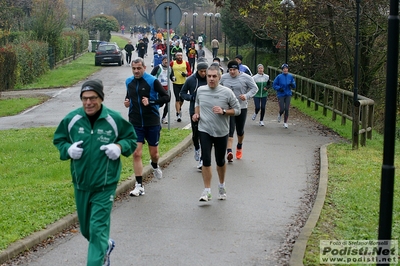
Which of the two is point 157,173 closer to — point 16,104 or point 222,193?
point 222,193

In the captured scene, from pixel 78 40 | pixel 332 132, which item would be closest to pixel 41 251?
pixel 332 132

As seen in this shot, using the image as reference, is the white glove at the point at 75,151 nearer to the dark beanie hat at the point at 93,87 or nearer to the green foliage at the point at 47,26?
the dark beanie hat at the point at 93,87

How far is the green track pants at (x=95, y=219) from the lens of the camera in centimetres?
629

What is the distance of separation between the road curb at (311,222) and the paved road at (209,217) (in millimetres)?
243

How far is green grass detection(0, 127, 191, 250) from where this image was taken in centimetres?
850

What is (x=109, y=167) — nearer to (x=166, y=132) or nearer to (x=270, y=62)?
(x=166, y=132)

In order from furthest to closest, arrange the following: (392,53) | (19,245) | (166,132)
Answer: (166,132)
(19,245)
(392,53)

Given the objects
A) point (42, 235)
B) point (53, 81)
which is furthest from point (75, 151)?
point (53, 81)

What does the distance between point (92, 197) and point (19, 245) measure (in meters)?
1.56

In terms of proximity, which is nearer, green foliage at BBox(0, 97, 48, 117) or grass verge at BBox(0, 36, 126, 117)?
green foliage at BBox(0, 97, 48, 117)

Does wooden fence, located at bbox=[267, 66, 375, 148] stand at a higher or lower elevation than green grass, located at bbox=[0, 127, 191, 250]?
higher

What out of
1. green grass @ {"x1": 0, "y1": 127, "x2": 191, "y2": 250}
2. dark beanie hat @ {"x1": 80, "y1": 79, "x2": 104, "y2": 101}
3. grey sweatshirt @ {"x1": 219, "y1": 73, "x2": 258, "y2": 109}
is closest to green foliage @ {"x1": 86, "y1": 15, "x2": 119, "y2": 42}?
green grass @ {"x1": 0, "y1": 127, "x2": 191, "y2": 250}

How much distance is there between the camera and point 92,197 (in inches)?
254

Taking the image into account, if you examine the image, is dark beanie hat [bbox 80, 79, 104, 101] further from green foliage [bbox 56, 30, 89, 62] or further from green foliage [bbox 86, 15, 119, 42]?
green foliage [bbox 86, 15, 119, 42]
